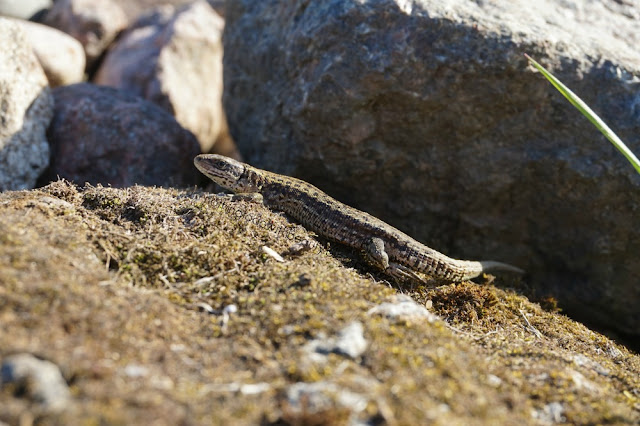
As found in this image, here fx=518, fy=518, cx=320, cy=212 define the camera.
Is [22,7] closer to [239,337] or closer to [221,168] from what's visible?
[221,168]

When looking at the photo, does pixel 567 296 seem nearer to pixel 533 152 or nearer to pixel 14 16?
pixel 533 152

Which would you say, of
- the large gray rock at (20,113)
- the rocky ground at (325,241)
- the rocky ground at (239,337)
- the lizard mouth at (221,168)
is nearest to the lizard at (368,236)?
the rocky ground at (325,241)

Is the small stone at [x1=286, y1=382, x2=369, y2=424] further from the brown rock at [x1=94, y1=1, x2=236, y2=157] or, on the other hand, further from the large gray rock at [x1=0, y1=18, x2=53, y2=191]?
the brown rock at [x1=94, y1=1, x2=236, y2=157]

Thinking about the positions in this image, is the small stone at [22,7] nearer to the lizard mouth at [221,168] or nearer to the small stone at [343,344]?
the lizard mouth at [221,168]

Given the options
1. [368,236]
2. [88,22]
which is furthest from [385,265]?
[88,22]

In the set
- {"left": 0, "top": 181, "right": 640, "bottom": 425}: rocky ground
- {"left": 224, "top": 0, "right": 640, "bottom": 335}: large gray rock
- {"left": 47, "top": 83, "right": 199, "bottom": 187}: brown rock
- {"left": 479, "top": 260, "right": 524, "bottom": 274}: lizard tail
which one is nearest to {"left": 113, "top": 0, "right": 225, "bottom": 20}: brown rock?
{"left": 47, "top": 83, "right": 199, "bottom": 187}: brown rock

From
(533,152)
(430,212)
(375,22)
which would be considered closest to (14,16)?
(375,22)
